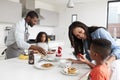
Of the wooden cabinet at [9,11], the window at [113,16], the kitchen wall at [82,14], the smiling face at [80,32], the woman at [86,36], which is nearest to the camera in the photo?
the woman at [86,36]

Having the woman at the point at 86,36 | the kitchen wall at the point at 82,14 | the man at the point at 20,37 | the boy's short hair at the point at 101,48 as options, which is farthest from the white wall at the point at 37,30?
the boy's short hair at the point at 101,48

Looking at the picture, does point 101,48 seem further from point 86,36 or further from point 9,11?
point 9,11

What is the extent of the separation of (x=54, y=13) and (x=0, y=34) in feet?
7.19

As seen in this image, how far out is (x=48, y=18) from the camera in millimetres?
5422

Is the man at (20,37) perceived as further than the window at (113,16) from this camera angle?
No

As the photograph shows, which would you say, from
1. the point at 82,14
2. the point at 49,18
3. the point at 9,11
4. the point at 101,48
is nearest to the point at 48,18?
the point at 49,18

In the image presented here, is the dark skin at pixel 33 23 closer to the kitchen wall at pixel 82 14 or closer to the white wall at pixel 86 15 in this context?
the kitchen wall at pixel 82 14

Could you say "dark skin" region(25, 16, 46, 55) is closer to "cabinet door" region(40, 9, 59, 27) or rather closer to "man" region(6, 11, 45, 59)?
"man" region(6, 11, 45, 59)

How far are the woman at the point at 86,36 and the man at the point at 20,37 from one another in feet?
1.74

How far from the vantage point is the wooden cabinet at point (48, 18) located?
5125 mm

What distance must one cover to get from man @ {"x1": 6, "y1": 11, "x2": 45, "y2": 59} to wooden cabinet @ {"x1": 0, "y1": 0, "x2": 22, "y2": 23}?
1.74 m

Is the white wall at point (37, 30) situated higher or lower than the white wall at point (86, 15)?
lower

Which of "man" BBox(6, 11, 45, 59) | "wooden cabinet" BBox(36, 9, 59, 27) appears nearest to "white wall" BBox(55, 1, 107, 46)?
"wooden cabinet" BBox(36, 9, 59, 27)

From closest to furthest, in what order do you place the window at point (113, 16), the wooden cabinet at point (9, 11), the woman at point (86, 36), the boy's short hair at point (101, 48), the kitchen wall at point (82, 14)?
the boy's short hair at point (101, 48) → the woman at point (86, 36) → the wooden cabinet at point (9, 11) → the window at point (113, 16) → the kitchen wall at point (82, 14)
